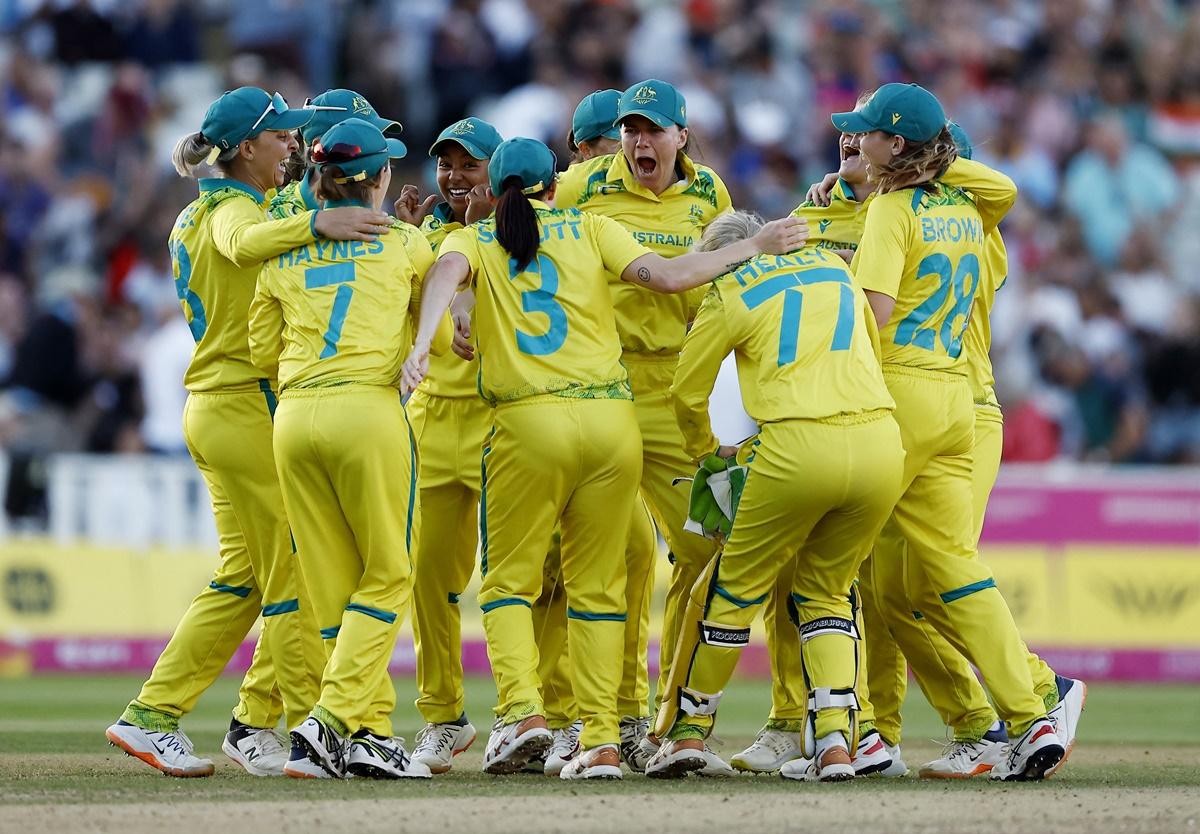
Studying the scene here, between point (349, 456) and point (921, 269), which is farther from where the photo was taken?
point (921, 269)

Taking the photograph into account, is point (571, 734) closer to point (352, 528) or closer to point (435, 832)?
point (352, 528)

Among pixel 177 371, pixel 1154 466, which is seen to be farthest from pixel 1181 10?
pixel 177 371

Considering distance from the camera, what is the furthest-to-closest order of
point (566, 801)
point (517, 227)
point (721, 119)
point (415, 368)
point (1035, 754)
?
point (721, 119) < point (517, 227) < point (1035, 754) < point (415, 368) < point (566, 801)

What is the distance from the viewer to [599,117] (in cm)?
995

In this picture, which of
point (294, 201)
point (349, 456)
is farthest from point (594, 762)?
point (294, 201)

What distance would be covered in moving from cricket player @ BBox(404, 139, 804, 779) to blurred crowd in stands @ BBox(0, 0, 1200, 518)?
9028 millimetres

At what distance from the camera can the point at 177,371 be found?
16297 millimetres

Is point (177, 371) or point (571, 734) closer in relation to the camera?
point (571, 734)

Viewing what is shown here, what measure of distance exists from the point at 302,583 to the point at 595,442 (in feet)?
4.70

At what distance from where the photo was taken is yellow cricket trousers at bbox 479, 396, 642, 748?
8.32 metres

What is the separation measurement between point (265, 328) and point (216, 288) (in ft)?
1.36

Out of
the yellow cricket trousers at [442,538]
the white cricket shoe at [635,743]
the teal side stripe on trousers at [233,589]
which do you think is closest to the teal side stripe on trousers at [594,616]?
the white cricket shoe at [635,743]

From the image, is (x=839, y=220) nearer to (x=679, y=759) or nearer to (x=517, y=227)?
(x=517, y=227)

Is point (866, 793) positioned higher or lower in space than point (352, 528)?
lower
